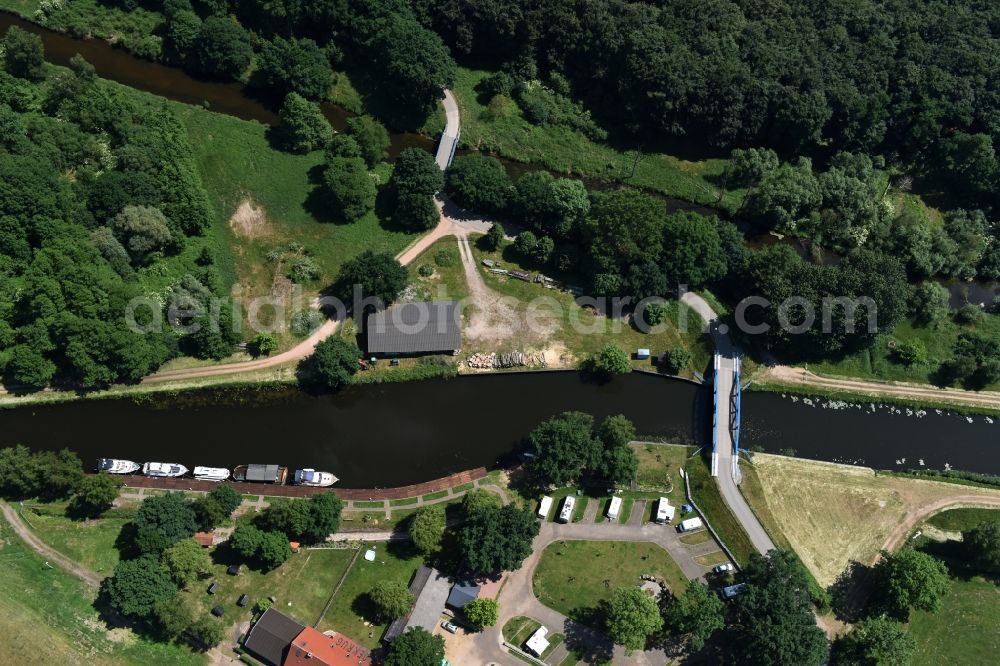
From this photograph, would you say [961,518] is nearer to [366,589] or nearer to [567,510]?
[567,510]

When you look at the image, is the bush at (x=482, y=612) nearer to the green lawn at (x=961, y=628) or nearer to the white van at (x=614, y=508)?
the white van at (x=614, y=508)

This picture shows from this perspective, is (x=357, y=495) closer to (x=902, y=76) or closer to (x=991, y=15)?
(x=902, y=76)

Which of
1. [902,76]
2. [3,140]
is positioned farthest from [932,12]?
[3,140]

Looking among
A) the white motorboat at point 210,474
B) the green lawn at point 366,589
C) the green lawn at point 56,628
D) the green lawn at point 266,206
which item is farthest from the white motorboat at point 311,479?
the green lawn at point 266,206

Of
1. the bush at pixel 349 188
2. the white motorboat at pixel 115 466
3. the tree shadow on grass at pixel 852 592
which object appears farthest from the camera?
the bush at pixel 349 188

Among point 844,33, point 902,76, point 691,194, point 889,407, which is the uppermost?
point 844,33

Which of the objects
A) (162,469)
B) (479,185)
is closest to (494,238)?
(479,185)
